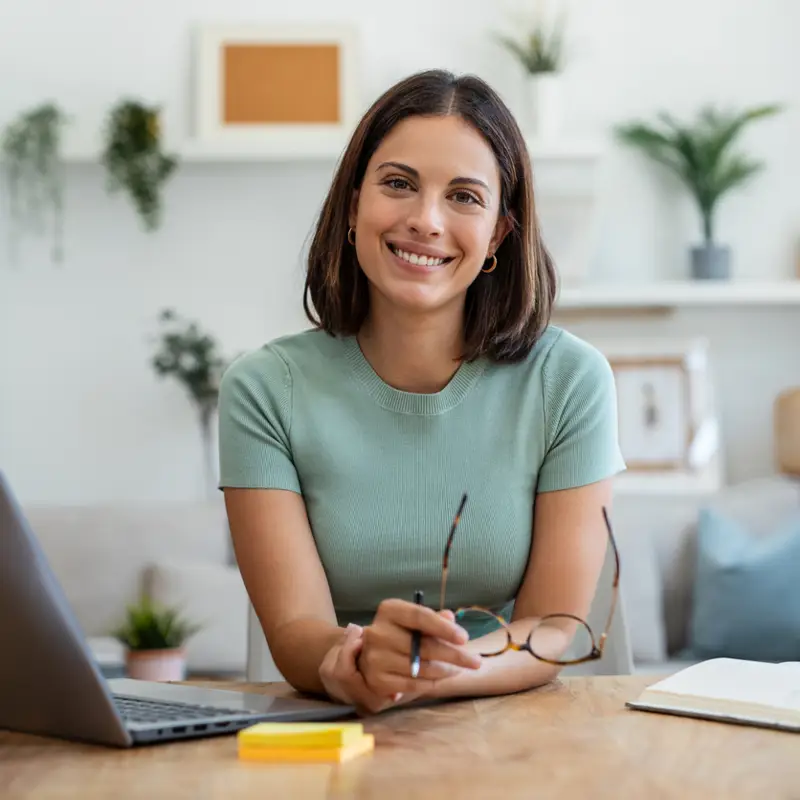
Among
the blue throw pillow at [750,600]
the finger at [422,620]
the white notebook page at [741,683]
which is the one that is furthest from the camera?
the blue throw pillow at [750,600]

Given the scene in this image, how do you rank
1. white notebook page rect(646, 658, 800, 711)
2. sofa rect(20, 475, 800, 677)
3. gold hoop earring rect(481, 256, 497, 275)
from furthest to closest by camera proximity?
sofa rect(20, 475, 800, 677)
gold hoop earring rect(481, 256, 497, 275)
white notebook page rect(646, 658, 800, 711)

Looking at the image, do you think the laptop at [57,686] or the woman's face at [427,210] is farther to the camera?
the woman's face at [427,210]

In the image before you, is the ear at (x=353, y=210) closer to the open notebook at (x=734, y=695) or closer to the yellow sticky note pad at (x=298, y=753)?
the open notebook at (x=734, y=695)

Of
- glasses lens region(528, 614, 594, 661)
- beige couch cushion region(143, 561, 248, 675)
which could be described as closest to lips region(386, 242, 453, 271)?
glasses lens region(528, 614, 594, 661)

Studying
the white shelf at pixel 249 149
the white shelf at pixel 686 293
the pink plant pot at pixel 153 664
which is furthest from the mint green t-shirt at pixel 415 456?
the white shelf at pixel 249 149

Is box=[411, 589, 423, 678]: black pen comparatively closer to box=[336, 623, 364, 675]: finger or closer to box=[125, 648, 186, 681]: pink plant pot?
box=[336, 623, 364, 675]: finger

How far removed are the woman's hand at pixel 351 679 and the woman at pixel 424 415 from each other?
21 centimetres

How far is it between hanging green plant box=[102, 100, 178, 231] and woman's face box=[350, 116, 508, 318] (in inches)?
90.2

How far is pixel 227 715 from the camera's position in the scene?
958 millimetres

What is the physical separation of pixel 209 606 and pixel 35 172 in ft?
4.70

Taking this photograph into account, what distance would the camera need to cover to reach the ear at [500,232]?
59.4 inches

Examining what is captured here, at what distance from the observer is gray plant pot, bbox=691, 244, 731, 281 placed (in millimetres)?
3514

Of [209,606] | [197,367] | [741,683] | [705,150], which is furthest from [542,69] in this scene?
[741,683]

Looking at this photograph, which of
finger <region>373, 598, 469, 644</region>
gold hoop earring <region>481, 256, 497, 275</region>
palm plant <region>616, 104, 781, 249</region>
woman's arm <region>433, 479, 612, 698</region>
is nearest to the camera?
finger <region>373, 598, 469, 644</region>
